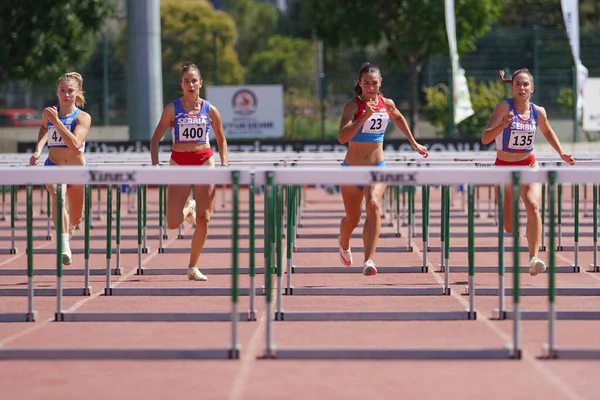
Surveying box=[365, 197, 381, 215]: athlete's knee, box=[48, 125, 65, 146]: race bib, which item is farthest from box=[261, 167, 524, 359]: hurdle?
box=[48, 125, 65, 146]: race bib

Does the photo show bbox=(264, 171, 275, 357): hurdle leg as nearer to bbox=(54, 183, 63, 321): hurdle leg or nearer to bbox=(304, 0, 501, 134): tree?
bbox=(54, 183, 63, 321): hurdle leg

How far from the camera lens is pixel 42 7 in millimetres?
30844

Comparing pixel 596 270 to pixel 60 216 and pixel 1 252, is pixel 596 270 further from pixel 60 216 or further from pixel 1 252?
pixel 1 252

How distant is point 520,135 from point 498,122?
0.76ft

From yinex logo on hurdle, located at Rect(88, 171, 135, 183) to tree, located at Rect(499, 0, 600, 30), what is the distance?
47.9 metres

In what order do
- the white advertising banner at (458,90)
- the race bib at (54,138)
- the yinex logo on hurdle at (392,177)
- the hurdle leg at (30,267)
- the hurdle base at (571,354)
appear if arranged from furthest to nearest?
the white advertising banner at (458,90)
the race bib at (54,138)
the hurdle leg at (30,267)
the yinex logo on hurdle at (392,177)
the hurdle base at (571,354)

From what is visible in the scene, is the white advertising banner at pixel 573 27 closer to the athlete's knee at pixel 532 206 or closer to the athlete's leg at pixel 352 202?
the athlete's knee at pixel 532 206

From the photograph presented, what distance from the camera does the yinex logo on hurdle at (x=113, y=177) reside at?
8.10 m

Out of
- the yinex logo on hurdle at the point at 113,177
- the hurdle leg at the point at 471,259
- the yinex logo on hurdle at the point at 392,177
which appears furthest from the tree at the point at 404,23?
the yinex logo on hurdle at the point at 113,177

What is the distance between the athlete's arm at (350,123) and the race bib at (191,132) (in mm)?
1259

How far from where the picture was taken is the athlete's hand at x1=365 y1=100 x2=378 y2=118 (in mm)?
10891

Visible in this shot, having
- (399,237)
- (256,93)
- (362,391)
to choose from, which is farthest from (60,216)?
(256,93)

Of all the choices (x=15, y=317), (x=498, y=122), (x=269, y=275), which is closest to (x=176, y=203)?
(x=15, y=317)

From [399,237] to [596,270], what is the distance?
4871 millimetres
